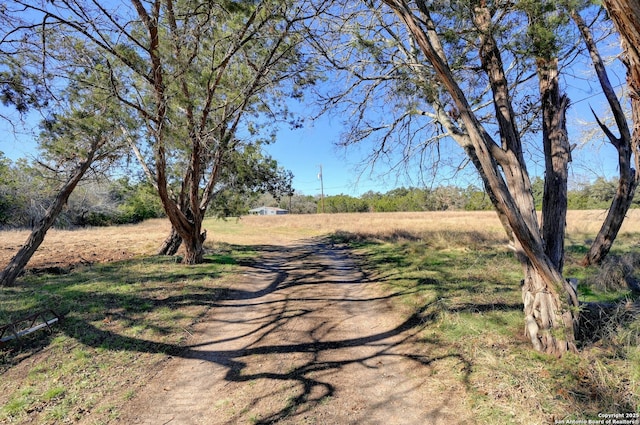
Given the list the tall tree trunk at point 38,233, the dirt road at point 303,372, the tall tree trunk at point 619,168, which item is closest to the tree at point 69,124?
the tall tree trunk at point 38,233

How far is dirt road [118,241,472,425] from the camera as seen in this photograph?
274 cm

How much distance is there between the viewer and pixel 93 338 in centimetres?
418

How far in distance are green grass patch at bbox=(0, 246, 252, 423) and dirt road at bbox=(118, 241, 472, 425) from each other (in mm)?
340

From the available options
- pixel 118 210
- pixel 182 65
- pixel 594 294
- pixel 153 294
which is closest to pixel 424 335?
pixel 594 294

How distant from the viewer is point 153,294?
241 inches

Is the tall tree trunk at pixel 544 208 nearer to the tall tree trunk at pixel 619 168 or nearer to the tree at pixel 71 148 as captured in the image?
the tall tree trunk at pixel 619 168

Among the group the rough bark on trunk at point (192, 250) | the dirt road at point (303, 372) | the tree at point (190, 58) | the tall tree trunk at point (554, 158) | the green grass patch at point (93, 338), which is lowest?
the dirt road at point (303, 372)

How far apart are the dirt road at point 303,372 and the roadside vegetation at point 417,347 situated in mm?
216

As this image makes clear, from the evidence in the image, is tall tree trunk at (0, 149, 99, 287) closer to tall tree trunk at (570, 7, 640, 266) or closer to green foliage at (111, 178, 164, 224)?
green foliage at (111, 178, 164, 224)

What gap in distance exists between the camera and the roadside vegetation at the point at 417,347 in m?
2.69

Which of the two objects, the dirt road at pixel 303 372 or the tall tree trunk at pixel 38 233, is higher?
the tall tree trunk at pixel 38 233

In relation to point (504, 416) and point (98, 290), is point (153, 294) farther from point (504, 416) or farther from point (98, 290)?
point (504, 416)

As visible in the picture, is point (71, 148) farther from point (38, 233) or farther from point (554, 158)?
point (554, 158)

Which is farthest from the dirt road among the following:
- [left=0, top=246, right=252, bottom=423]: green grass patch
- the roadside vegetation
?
[left=0, top=246, right=252, bottom=423]: green grass patch
